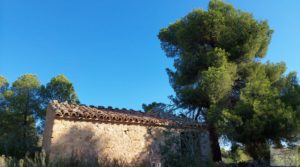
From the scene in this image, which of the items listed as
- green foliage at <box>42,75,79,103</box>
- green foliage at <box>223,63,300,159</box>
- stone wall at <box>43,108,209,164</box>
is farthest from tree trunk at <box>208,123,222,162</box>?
green foliage at <box>42,75,79,103</box>

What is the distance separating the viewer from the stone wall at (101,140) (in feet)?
33.1

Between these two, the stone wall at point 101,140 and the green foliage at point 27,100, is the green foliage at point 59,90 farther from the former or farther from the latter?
the stone wall at point 101,140

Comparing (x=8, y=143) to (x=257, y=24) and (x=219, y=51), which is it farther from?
(x=257, y=24)

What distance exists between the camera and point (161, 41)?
57.9 feet

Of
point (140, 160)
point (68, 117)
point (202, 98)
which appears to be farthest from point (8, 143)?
point (202, 98)

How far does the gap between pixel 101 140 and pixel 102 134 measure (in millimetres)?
234

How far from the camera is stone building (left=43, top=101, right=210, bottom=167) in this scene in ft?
33.3

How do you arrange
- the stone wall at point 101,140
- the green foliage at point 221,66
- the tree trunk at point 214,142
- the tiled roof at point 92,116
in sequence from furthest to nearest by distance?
the tree trunk at point 214,142 < the green foliage at point 221,66 < the tiled roof at point 92,116 < the stone wall at point 101,140

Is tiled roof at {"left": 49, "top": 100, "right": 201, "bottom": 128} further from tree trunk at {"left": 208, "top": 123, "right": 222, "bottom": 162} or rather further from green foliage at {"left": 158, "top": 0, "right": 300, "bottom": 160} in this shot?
green foliage at {"left": 158, "top": 0, "right": 300, "bottom": 160}

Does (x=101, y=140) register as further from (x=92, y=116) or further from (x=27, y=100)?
(x=27, y=100)

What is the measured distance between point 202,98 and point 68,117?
6816 mm

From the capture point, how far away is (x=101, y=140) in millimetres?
11047

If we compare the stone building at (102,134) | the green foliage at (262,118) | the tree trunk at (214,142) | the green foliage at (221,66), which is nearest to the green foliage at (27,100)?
the green foliage at (221,66)

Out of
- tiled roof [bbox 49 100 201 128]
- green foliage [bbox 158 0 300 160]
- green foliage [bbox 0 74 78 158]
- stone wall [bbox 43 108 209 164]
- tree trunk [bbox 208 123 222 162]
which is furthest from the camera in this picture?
green foliage [bbox 0 74 78 158]
